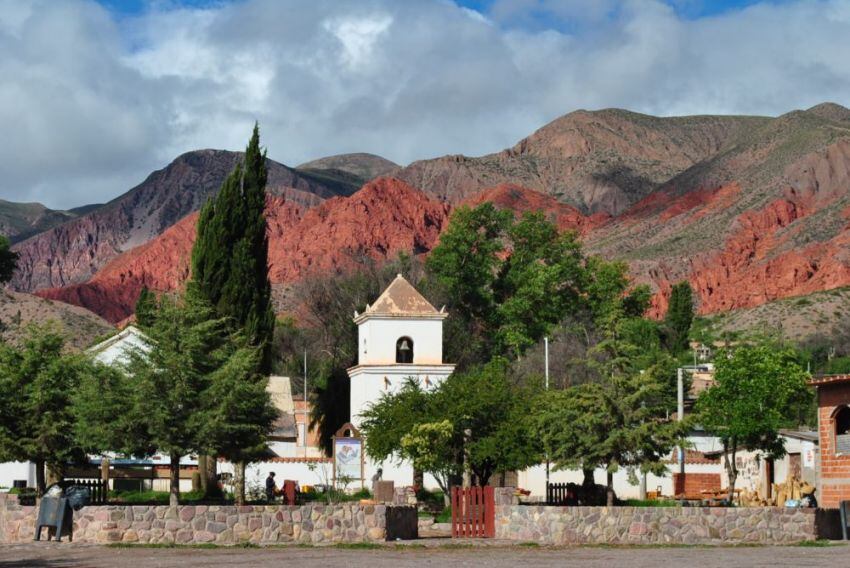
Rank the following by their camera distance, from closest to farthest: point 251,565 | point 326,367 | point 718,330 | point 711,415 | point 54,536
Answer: point 251,565 < point 54,536 < point 711,415 < point 326,367 < point 718,330

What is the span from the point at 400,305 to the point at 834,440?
23939mm

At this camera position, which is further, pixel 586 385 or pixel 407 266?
pixel 407 266

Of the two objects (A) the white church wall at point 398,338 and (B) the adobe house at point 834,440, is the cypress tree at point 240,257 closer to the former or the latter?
(A) the white church wall at point 398,338

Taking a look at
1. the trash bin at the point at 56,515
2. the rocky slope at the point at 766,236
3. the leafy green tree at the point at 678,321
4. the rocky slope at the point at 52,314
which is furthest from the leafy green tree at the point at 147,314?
the rocky slope at the point at 766,236

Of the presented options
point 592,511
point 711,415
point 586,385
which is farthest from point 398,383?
point 592,511

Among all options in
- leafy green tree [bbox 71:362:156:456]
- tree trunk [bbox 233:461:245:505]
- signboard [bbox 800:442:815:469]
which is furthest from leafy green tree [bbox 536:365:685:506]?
signboard [bbox 800:442:815:469]

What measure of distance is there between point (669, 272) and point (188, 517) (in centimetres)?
15312

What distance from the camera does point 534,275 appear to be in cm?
8950

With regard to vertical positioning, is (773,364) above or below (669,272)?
below

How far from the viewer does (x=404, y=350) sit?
59.4 m

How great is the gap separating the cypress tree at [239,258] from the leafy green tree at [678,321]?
6570 centimetres

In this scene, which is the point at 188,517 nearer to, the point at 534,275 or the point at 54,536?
the point at 54,536

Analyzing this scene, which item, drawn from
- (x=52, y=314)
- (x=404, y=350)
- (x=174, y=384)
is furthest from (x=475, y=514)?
(x=52, y=314)

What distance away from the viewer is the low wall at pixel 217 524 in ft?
101
